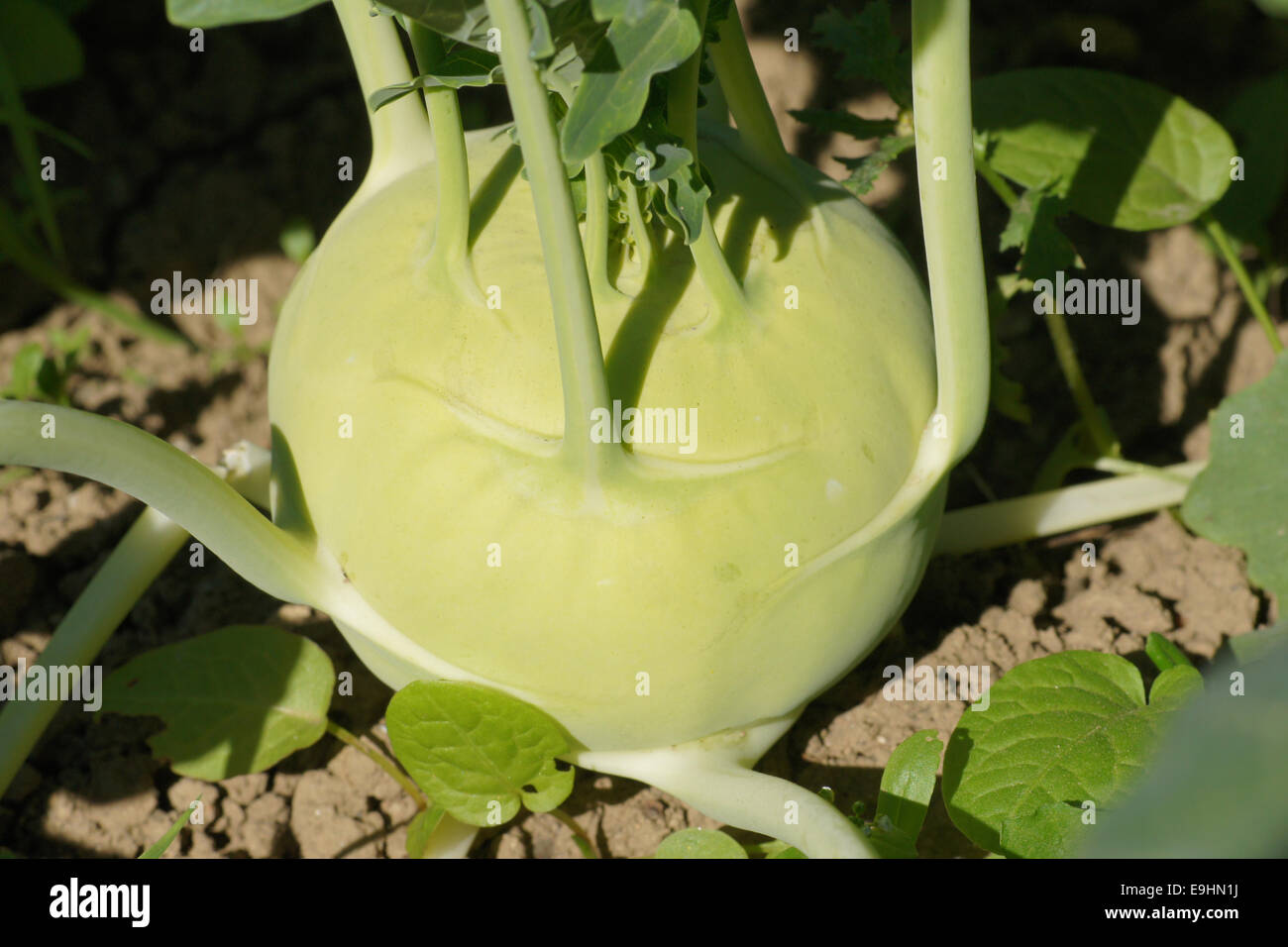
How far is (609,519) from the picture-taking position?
765 millimetres

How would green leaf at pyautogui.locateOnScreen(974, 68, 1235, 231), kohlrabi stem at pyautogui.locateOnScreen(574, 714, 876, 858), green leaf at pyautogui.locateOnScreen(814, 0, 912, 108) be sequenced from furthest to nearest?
1. green leaf at pyautogui.locateOnScreen(974, 68, 1235, 231)
2. green leaf at pyautogui.locateOnScreen(814, 0, 912, 108)
3. kohlrabi stem at pyautogui.locateOnScreen(574, 714, 876, 858)

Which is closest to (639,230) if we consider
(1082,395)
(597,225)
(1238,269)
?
(597,225)

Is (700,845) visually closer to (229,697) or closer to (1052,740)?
(1052,740)

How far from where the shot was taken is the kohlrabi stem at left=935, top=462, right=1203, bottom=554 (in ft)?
3.92

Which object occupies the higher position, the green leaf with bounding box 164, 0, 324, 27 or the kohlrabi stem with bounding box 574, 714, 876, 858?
the green leaf with bounding box 164, 0, 324, 27

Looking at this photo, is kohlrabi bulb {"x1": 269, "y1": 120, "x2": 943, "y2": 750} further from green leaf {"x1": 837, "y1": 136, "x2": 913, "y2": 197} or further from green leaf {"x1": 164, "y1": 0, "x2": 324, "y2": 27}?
green leaf {"x1": 164, "y1": 0, "x2": 324, "y2": 27}

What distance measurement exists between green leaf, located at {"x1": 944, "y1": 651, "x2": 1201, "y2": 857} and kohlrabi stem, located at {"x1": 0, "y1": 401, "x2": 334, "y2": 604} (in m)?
0.51

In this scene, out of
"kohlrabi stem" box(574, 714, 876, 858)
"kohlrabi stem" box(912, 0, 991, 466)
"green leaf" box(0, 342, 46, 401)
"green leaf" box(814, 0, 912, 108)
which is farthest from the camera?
"green leaf" box(0, 342, 46, 401)

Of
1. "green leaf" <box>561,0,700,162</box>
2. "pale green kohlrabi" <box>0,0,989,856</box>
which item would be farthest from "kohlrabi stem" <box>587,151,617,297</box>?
"green leaf" <box>561,0,700,162</box>

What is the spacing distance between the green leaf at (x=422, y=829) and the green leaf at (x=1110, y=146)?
81 cm
